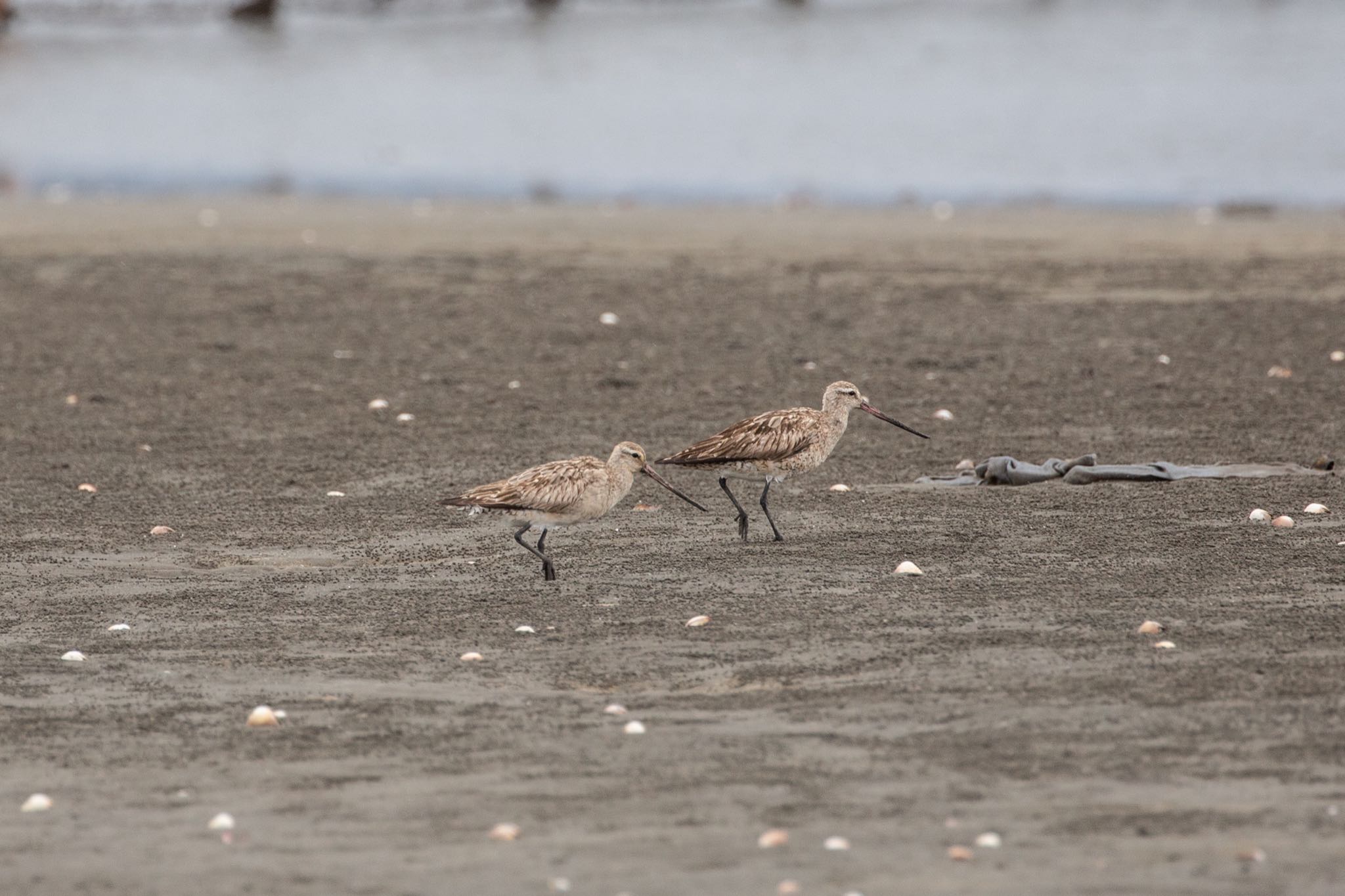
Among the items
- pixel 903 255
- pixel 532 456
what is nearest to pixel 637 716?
pixel 532 456

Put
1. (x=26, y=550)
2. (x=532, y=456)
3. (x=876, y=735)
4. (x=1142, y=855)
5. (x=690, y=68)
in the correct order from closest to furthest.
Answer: (x=1142, y=855)
(x=876, y=735)
(x=26, y=550)
(x=532, y=456)
(x=690, y=68)

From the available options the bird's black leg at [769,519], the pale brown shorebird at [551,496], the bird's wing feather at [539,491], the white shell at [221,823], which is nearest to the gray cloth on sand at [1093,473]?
the bird's black leg at [769,519]

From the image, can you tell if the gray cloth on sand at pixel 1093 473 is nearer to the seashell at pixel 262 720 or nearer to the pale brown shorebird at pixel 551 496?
the pale brown shorebird at pixel 551 496

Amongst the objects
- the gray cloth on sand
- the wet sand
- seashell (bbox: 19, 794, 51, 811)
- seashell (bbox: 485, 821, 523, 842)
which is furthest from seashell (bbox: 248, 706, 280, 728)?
the gray cloth on sand

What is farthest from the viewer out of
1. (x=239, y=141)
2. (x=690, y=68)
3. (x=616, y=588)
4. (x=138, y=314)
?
(x=690, y=68)

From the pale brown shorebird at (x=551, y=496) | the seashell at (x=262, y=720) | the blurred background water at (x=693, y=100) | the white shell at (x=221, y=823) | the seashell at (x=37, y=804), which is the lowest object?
the seashell at (x=37, y=804)

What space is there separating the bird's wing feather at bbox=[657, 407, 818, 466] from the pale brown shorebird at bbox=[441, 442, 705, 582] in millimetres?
791

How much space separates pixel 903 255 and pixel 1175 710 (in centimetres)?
1622

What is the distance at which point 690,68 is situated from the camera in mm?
53281

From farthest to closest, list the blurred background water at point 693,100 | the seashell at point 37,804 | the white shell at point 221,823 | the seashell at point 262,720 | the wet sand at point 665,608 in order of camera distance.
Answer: the blurred background water at point 693,100 < the seashell at point 262,720 < the seashell at point 37,804 < the white shell at point 221,823 < the wet sand at point 665,608

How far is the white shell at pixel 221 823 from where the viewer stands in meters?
6.71

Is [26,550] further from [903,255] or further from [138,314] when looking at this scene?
[903,255]

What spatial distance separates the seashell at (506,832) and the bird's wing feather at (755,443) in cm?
448

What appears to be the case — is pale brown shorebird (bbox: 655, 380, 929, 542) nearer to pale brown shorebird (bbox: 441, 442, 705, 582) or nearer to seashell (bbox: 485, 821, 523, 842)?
pale brown shorebird (bbox: 441, 442, 705, 582)
